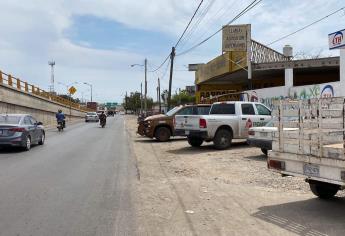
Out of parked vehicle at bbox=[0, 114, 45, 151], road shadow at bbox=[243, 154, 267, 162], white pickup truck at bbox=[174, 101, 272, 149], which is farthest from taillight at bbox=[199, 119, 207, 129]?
parked vehicle at bbox=[0, 114, 45, 151]

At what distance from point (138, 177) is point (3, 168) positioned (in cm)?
396

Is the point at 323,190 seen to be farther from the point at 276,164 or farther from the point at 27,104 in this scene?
the point at 27,104

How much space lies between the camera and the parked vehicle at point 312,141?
7078 mm

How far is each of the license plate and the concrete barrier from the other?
2941cm

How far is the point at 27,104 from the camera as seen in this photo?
139ft

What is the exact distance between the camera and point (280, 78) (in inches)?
1454

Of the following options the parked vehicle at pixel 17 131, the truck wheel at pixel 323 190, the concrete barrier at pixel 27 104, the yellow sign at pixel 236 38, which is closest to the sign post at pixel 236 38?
the yellow sign at pixel 236 38

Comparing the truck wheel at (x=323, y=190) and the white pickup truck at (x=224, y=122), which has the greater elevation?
the white pickup truck at (x=224, y=122)

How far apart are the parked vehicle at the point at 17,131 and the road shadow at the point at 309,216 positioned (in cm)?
1233

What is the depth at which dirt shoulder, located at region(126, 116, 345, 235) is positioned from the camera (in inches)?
268

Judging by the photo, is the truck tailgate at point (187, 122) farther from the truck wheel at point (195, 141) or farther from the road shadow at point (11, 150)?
the road shadow at point (11, 150)

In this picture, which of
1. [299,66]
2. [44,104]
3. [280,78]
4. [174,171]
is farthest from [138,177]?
[44,104]

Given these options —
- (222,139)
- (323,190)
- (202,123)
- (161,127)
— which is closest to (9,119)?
(202,123)

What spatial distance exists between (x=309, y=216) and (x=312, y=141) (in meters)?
1.15
